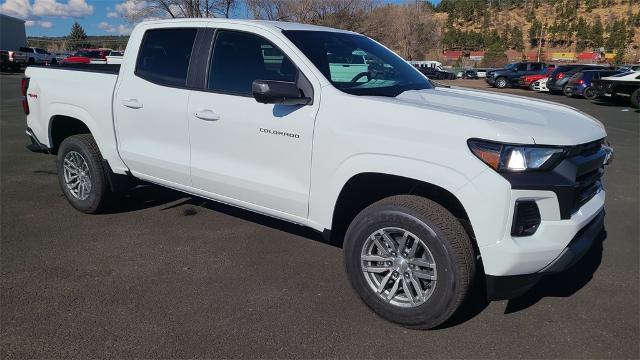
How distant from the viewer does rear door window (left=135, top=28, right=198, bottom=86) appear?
4391 millimetres

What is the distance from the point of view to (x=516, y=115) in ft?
10.6

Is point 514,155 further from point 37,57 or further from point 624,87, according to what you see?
point 37,57

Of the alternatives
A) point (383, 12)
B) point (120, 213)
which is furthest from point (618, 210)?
point (383, 12)

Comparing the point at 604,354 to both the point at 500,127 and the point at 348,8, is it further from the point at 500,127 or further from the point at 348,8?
the point at 348,8

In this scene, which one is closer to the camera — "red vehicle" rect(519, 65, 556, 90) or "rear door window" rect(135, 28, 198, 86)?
"rear door window" rect(135, 28, 198, 86)

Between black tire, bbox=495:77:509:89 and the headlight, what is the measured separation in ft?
116

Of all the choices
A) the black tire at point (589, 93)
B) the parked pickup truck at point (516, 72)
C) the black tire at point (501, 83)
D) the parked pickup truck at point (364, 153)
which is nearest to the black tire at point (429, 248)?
the parked pickup truck at point (364, 153)

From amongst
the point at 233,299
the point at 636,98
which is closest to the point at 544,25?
the point at 636,98

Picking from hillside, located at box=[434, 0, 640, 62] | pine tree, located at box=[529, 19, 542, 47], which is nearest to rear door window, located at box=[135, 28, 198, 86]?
hillside, located at box=[434, 0, 640, 62]

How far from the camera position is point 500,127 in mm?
2832

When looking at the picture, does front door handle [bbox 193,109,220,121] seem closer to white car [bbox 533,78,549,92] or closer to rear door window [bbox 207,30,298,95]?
rear door window [bbox 207,30,298,95]

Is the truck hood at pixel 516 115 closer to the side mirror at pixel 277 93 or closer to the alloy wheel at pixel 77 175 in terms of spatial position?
the side mirror at pixel 277 93

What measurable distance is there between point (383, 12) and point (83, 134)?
44.7m

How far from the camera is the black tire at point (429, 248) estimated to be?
2998mm
